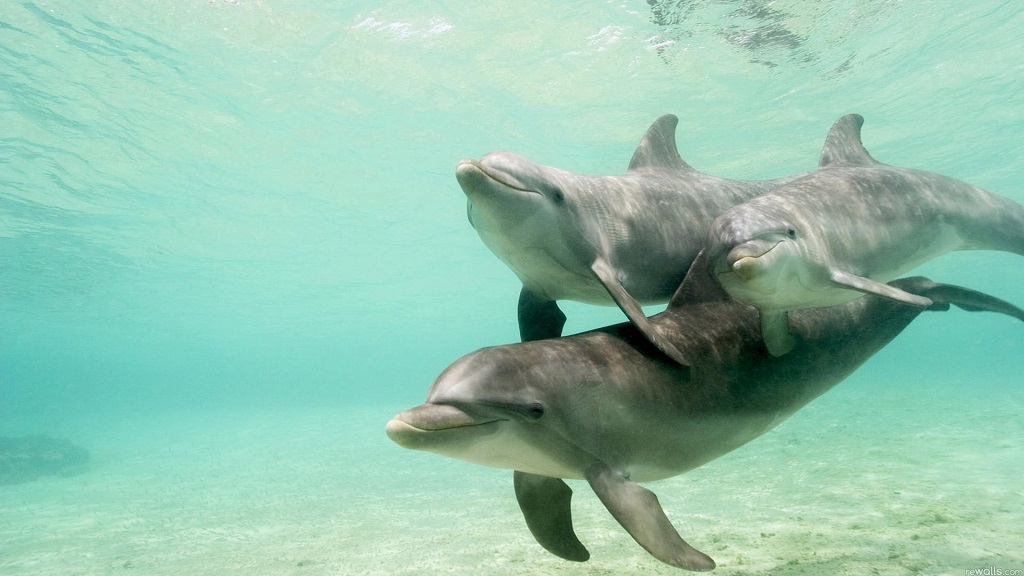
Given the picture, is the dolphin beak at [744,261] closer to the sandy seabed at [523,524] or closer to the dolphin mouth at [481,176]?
the dolphin mouth at [481,176]

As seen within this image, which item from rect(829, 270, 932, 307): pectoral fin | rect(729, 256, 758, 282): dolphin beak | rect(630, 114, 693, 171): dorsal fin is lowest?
rect(829, 270, 932, 307): pectoral fin

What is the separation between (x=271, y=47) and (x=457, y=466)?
43.0 feet

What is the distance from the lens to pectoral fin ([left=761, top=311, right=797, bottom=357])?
3.99 metres

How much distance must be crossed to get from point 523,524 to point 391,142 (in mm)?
17258

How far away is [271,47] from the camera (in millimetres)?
16250

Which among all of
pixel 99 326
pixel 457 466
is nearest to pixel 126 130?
pixel 457 466

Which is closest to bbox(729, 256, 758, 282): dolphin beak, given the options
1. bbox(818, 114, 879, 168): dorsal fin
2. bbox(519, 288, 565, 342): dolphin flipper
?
bbox(519, 288, 565, 342): dolphin flipper

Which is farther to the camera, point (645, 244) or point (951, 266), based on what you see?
point (951, 266)

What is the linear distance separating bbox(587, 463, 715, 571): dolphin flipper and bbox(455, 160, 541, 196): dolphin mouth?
79.2 inches

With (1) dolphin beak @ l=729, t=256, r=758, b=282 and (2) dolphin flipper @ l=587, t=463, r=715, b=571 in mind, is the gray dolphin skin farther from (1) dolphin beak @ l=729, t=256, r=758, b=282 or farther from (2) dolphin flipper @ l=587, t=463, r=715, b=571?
(2) dolphin flipper @ l=587, t=463, r=715, b=571

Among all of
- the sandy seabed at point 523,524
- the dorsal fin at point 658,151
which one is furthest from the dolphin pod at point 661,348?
the sandy seabed at point 523,524

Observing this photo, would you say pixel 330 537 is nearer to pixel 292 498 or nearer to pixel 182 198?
pixel 292 498

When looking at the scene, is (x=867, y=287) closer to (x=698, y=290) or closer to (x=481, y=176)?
(x=698, y=290)

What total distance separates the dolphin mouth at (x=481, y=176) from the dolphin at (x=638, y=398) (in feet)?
3.81
